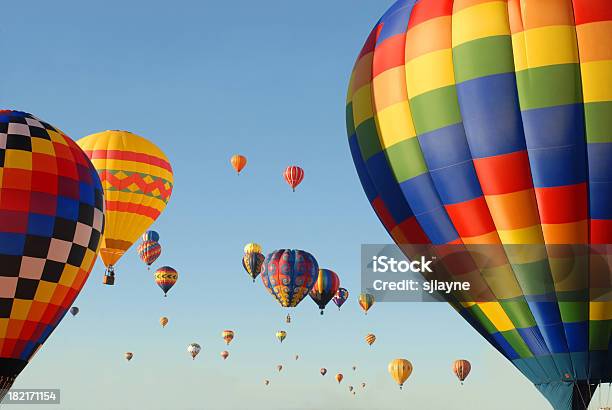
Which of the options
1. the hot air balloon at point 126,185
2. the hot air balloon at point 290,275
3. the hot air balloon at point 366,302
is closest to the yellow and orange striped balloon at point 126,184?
the hot air balloon at point 126,185

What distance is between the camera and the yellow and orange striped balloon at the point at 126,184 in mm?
26359

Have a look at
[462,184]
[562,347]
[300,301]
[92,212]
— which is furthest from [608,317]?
[300,301]

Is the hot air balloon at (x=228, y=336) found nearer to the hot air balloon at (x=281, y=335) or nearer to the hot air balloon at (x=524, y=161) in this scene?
the hot air balloon at (x=281, y=335)

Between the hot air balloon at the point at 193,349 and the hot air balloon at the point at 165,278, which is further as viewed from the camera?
the hot air balloon at the point at 193,349

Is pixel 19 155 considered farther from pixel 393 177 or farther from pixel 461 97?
pixel 461 97

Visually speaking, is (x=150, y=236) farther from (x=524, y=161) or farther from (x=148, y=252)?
(x=524, y=161)

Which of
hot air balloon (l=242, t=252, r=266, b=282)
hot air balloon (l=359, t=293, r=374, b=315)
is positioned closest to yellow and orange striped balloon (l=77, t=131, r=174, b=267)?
hot air balloon (l=242, t=252, r=266, b=282)

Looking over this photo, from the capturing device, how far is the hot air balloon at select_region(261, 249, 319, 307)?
3384 cm

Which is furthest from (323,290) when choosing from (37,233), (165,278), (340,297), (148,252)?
(37,233)

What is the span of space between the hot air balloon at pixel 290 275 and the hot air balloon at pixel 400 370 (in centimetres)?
467

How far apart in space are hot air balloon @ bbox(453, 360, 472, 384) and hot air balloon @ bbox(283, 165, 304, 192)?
9.86 meters

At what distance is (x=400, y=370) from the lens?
33.7 metres

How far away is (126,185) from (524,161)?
16.5 m

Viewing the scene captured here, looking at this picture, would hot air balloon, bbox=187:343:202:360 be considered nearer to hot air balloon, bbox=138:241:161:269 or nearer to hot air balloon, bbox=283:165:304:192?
hot air balloon, bbox=138:241:161:269
